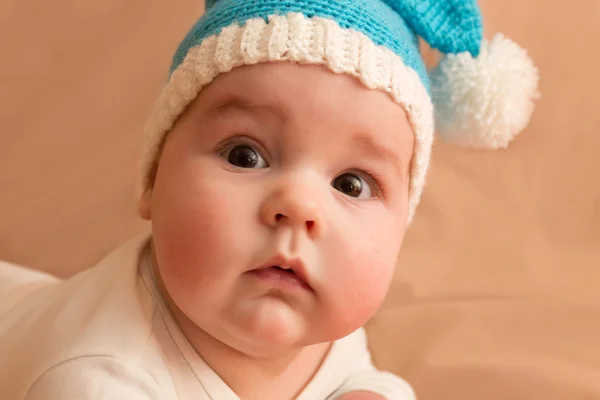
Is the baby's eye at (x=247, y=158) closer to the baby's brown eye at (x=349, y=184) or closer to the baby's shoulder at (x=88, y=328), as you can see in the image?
the baby's brown eye at (x=349, y=184)

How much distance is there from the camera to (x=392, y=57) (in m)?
0.75

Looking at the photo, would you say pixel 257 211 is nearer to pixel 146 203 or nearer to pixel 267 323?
pixel 267 323

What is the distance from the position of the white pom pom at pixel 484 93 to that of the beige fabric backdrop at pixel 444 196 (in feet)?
1.39

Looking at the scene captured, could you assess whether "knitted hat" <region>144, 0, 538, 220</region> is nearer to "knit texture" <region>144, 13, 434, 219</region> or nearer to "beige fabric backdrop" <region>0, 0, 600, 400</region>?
"knit texture" <region>144, 13, 434, 219</region>

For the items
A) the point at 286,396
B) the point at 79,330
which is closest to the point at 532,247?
the point at 286,396

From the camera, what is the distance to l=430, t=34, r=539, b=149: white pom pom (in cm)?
86

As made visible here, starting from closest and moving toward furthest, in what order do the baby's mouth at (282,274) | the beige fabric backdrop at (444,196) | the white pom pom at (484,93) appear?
the baby's mouth at (282,274) < the white pom pom at (484,93) < the beige fabric backdrop at (444,196)

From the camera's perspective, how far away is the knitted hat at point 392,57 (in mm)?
714

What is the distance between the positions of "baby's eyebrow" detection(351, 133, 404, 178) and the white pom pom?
0.16 m

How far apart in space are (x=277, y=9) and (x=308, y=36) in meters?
0.06

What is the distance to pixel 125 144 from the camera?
4.66ft

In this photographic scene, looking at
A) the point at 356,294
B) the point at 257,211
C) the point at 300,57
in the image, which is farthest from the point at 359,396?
the point at 300,57

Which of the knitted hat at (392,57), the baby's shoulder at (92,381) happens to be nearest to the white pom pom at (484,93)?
the knitted hat at (392,57)

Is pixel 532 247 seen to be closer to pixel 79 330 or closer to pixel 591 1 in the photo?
pixel 591 1
